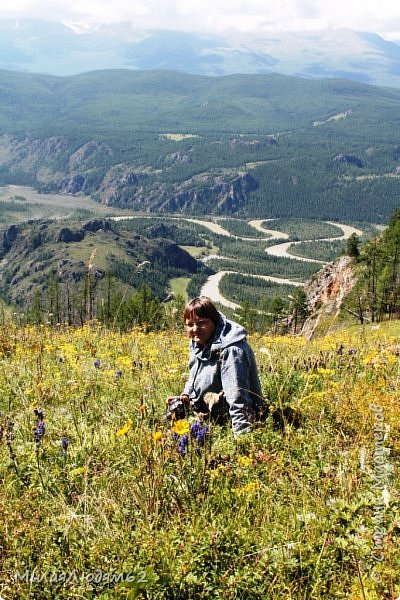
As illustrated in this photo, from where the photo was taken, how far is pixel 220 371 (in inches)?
218

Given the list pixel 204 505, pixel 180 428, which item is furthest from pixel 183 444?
pixel 204 505

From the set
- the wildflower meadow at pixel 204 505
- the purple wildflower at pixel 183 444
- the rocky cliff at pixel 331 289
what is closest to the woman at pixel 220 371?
the wildflower meadow at pixel 204 505

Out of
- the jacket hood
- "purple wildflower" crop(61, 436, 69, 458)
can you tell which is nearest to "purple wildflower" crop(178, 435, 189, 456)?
"purple wildflower" crop(61, 436, 69, 458)

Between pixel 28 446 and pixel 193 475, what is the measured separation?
65.3 inches

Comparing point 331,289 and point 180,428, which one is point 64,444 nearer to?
point 180,428

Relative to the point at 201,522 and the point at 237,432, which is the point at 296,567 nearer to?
the point at 201,522

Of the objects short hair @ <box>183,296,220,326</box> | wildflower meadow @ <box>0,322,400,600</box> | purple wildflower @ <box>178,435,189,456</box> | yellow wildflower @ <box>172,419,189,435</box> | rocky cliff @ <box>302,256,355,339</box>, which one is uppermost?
short hair @ <box>183,296,220,326</box>

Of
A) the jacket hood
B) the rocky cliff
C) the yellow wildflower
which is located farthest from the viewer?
Result: the rocky cliff

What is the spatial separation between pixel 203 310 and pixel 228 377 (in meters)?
0.79

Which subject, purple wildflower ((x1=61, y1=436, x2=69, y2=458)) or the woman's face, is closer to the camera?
purple wildflower ((x1=61, y1=436, x2=69, y2=458))

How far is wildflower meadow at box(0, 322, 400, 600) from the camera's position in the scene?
310 centimetres

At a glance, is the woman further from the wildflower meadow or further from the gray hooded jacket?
the wildflower meadow

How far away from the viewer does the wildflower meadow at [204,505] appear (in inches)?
122

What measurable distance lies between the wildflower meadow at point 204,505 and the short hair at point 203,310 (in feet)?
3.83
